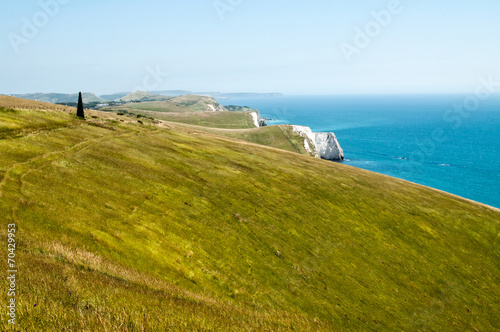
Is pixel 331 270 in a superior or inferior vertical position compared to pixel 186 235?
inferior

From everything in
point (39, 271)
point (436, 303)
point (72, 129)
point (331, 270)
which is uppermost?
point (72, 129)

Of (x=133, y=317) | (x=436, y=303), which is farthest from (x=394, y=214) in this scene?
(x=133, y=317)

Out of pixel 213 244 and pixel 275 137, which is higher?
pixel 275 137

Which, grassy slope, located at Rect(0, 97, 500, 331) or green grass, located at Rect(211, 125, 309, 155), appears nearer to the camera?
grassy slope, located at Rect(0, 97, 500, 331)

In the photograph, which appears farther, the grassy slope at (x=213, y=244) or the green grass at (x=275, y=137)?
the green grass at (x=275, y=137)

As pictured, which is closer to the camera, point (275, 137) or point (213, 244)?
point (213, 244)

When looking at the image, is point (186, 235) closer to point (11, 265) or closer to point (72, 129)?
point (11, 265)

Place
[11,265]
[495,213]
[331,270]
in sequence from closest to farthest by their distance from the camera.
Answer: [11,265]
[331,270]
[495,213]

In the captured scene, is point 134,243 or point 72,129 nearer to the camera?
point 134,243
